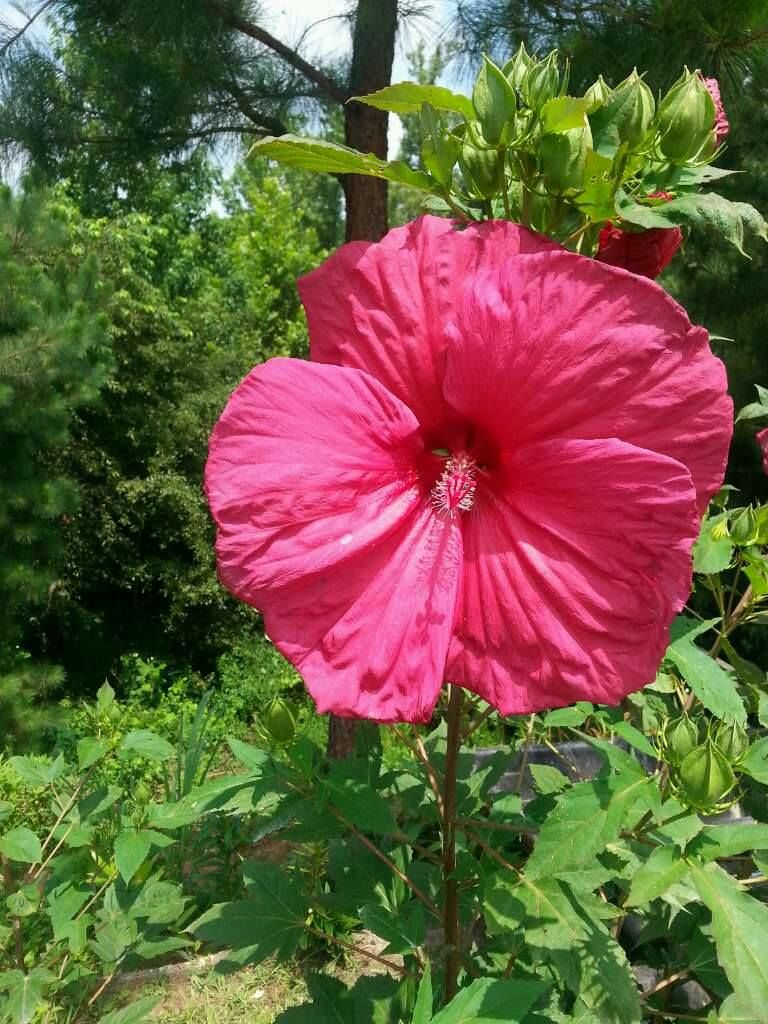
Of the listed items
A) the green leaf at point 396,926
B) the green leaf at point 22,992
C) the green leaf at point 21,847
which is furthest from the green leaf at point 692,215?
the green leaf at point 22,992

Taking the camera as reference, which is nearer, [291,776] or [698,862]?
[698,862]

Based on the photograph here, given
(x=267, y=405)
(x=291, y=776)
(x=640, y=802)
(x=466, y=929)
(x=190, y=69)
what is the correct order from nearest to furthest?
(x=267, y=405), (x=640, y=802), (x=291, y=776), (x=466, y=929), (x=190, y=69)

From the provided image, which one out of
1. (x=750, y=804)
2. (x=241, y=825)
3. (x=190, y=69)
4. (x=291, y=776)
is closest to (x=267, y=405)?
(x=291, y=776)

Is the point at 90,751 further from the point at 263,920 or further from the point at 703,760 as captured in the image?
the point at 703,760

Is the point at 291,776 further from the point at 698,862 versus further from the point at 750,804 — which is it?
the point at 750,804

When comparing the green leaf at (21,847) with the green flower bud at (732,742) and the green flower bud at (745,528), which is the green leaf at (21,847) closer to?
the green flower bud at (732,742)

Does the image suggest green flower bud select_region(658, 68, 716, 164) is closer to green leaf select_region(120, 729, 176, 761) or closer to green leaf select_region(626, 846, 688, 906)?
green leaf select_region(626, 846, 688, 906)
